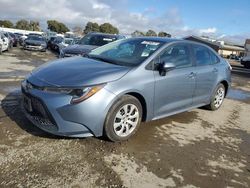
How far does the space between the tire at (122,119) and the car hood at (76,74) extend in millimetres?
389

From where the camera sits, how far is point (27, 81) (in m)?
4.64

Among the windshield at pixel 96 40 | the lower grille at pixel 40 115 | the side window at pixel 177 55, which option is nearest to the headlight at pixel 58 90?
the lower grille at pixel 40 115

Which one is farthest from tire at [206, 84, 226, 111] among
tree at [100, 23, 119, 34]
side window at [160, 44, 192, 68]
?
tree at [100, 23, 119, 34]

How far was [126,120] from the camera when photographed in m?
4.61

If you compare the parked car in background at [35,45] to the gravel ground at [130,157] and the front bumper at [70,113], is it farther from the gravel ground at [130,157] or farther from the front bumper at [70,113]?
the front bumper at [70,113]

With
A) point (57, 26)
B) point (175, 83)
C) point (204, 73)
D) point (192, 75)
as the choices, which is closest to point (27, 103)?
point (175, 83)

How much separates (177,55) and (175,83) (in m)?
0.59

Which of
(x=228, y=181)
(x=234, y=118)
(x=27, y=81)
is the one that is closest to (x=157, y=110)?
(x=228, y=181)

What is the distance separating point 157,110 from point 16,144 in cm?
224

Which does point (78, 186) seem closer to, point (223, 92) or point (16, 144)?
point (16, 144)

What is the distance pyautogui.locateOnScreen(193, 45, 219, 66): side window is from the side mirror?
129 cm

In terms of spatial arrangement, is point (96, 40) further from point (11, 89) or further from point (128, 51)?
point (128, 51)

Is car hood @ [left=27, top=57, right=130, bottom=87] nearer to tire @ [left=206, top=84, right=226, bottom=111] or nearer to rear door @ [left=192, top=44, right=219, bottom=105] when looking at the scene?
rear door @ [left=192, top=44, right=219, bottom=105]

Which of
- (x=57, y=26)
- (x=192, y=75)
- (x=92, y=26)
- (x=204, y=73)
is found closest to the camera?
(x=192, y=75)
